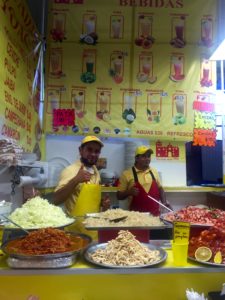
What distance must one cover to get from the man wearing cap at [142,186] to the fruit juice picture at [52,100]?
4.70 feet

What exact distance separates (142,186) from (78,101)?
1.61 metres

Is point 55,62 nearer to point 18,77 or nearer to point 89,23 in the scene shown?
point 89,23

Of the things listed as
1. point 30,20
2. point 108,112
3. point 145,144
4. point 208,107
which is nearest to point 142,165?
point 145,144

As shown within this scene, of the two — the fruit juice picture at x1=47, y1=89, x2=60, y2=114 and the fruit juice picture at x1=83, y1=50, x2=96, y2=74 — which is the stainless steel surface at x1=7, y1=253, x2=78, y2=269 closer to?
the fruit juice picture at x1=47, y1=89, x2=60, y2=114

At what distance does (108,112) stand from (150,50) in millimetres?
1163

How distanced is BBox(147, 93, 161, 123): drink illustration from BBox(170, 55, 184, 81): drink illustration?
0.43 meters

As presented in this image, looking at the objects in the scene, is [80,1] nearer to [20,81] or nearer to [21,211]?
[20,81]

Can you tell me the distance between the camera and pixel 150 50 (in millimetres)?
4836

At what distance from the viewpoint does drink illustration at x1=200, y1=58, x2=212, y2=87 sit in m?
4.91

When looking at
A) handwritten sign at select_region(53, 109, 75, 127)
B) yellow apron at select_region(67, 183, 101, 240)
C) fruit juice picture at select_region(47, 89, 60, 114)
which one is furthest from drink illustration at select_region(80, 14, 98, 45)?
yellow apron at select_region(67, 183, 101, 240)

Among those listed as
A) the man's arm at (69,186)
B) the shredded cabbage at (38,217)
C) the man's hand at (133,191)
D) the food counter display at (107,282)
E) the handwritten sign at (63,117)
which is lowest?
the food counter display at (107,282)

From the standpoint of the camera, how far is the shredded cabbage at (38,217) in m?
2.28

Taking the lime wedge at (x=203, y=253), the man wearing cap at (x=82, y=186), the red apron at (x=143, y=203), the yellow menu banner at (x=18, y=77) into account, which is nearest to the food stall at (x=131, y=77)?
the yellow menu banner at (x=18, y=77)

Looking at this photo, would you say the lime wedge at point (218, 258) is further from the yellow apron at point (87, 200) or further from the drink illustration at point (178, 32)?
the drink illustration at point (178, 32)
